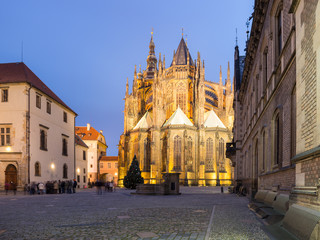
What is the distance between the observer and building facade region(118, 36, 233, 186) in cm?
5903

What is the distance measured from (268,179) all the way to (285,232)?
6.78 meters

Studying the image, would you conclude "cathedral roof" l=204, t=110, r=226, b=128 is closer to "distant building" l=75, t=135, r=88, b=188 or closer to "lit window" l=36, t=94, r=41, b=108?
"distant building" l=75, t=135, r=88, b=188

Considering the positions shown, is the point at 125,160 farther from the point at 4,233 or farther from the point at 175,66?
the point at 4,233

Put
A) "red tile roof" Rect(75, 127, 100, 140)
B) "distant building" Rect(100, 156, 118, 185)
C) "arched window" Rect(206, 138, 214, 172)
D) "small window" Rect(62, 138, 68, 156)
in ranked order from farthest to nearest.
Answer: "distant building" Rect(100, 156, 118, 185), "red tile roof" Rect(75, 127, 100, 140), "arched window" Rect(206, 138, 214, 172), "small window" Rect(62, 138, 68, 156)

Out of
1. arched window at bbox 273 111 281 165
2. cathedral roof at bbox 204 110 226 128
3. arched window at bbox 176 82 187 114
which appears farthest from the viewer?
arched window at bbox 176 82 187 114

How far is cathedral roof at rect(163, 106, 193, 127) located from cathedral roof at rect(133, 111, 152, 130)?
15.8ft

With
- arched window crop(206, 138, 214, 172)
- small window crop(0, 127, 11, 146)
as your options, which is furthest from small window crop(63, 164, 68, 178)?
arched window crop(206, 138, 214, 172)

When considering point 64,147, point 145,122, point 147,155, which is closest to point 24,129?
point 64,147

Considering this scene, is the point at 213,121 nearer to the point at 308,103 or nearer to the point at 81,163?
the point at 81,163

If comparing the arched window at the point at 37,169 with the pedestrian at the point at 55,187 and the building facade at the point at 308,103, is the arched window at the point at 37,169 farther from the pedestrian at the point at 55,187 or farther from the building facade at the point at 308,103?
the building facade at the point at 308,103

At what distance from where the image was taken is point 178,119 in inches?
2392

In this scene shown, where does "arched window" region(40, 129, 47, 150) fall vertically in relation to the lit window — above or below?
below

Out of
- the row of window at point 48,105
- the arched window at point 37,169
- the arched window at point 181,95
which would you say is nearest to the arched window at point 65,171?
the row of window at point 48,105

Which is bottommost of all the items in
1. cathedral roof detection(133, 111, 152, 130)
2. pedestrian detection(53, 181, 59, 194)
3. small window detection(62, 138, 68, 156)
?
pedestrian detection(53, 181, 59, 194)
